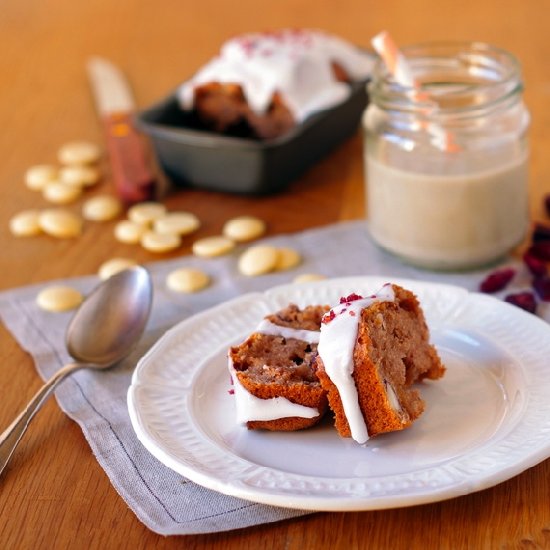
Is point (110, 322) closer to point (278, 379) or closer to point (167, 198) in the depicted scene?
point (278, 379)

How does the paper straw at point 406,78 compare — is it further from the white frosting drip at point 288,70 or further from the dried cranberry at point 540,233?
the white frosting drip at point 288,70

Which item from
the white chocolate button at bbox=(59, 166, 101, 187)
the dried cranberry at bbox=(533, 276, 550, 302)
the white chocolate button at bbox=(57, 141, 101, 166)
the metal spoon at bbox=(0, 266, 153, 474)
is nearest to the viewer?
the metal spoon at bbox=(0, 266, 153, 474)

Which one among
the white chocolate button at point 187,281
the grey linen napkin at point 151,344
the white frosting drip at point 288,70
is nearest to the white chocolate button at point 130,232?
the grey linen napkin at point 151,344

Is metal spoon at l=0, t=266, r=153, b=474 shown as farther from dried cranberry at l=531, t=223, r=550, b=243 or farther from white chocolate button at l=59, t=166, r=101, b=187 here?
dried cranberry at l=531, t=223, r=550, b=243

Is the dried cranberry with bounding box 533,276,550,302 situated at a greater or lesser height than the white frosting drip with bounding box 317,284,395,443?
lesser

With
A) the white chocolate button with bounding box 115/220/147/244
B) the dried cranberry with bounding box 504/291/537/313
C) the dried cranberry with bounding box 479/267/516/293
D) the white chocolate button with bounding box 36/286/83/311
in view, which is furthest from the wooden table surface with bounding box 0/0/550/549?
the dried cranberry with bounding box 504/291/537/313
